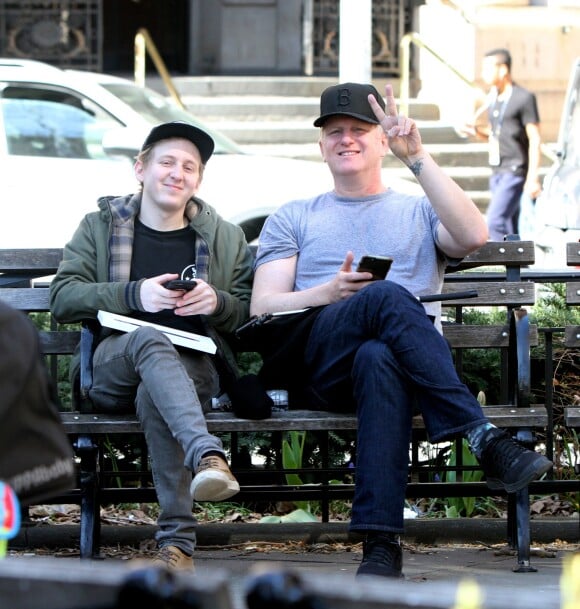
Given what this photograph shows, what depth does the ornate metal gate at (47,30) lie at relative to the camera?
65.1 ft

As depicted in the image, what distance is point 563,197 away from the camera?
40.2ft

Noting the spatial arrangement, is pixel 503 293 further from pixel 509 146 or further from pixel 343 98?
pixel 509 146

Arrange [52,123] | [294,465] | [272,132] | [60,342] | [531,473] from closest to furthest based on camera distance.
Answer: [531,473]
[60,342]
[294,465]
[52,123]
[272,132]

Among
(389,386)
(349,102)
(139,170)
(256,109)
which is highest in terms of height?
(256,109)

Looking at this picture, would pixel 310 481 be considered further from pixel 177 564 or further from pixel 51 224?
pixel 51 224

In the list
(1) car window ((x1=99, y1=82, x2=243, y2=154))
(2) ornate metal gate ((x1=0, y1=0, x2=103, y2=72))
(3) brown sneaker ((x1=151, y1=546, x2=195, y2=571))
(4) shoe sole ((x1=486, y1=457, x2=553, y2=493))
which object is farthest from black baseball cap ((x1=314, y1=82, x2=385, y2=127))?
(2) ornate metal gate ((x1=0, y1=0, x2=103, y2=72))

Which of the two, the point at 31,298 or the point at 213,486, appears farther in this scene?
the point at 31,298

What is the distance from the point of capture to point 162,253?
17.7 feet

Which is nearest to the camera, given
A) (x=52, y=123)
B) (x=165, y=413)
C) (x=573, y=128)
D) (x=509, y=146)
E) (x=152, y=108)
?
(x=165, y=413)

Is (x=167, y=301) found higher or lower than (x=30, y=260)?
lower

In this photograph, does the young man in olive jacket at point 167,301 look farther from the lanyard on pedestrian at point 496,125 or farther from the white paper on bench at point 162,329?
the lanyard on pedestrian at point 496,125

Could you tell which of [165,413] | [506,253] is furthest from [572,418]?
[165,413]

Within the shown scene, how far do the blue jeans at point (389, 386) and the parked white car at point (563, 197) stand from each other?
7236mm

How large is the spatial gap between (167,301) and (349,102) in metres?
1.05
